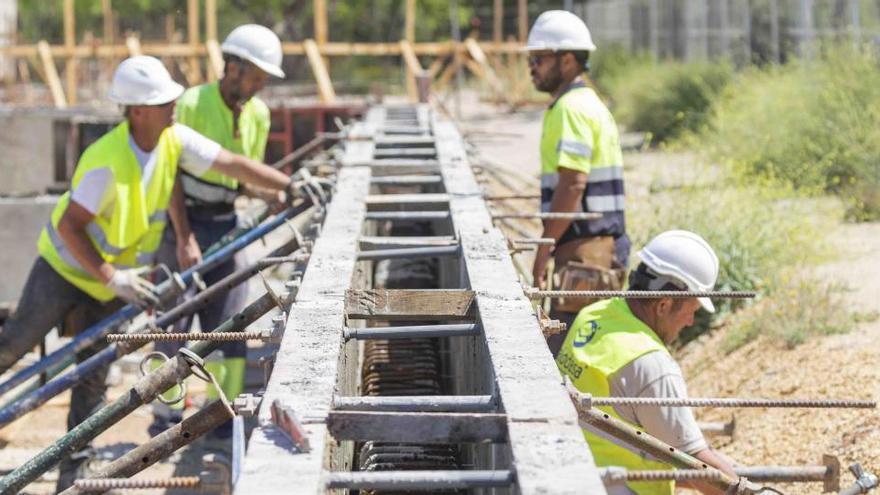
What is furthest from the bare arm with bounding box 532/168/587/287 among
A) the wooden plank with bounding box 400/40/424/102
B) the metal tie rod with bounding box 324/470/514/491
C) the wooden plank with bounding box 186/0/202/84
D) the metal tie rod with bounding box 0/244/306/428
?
the wooden plank with bounding box 186/0/202/84

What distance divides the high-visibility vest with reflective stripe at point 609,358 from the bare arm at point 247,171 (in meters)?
2.86

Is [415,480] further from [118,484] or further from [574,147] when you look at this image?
[574,147]

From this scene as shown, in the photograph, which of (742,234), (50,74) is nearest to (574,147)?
(742,234)

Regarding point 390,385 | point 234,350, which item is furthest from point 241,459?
point 234,350

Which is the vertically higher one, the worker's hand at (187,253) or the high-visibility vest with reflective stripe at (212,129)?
the high-visibility vest with reflective stripe at (212,129)

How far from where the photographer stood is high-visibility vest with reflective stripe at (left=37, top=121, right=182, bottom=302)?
6324mm

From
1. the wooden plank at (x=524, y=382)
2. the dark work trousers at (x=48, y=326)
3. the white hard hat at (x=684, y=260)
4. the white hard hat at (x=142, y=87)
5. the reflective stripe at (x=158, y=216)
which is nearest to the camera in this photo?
the wooden plank at (x=524, y=382)

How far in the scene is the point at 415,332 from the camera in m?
4.07

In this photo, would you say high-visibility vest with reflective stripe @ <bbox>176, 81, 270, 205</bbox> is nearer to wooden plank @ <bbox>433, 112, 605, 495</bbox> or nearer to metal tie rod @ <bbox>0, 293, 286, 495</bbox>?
wooden plank @ <bbox>433, 112, 605, 495</bbox>

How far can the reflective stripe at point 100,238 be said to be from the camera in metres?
6.48

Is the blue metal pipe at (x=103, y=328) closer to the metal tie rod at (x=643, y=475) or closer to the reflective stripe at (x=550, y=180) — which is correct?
the reflective stripe at (x=550, y=180)

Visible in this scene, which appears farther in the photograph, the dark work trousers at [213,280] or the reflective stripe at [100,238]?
the dark work trousers at [213,280]

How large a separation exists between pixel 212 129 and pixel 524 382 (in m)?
4.70

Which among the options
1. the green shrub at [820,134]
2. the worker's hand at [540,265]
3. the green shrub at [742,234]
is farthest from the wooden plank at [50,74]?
the worker's hand at [540,265]
